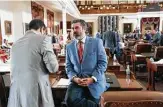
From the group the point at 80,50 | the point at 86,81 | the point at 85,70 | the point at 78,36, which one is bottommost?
the point at 86,81

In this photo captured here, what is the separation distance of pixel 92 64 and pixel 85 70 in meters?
0.10

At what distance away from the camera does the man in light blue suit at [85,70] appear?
2.48 m

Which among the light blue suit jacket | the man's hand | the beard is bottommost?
the man's hand

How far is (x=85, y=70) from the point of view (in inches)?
99.3

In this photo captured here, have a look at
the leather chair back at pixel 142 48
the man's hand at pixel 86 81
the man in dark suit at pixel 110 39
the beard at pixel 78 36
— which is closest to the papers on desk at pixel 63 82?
the man's hand at pixel 86 81

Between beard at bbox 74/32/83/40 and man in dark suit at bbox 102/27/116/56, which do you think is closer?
beard at bbox 74/32/83/40

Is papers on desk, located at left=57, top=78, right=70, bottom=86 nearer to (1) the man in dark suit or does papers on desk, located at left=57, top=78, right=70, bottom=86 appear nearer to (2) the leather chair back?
(2) the leather chair back

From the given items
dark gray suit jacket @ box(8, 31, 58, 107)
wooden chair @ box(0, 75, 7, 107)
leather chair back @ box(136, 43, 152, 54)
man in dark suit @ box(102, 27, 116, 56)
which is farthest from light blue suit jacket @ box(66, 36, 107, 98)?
man in dark suit @ box(102, 27, 116, 56)

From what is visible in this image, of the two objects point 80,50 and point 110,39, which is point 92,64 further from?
point 110,39

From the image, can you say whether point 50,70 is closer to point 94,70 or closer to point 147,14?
point 94,70

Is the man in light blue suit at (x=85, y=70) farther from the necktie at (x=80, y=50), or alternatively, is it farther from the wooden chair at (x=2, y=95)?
the wooden chair at (x=2, y=95)

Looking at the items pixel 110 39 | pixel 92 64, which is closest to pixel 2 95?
pixel 92 64

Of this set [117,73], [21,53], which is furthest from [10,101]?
[117,73]

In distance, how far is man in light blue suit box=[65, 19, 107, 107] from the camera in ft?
8.14
